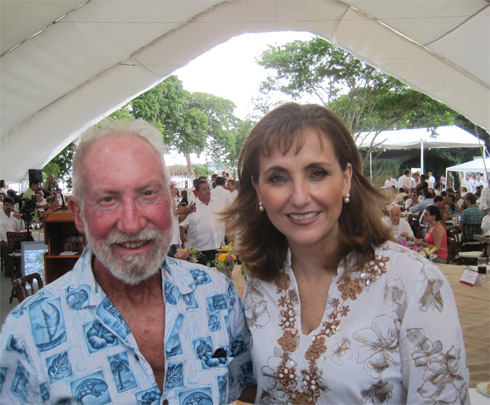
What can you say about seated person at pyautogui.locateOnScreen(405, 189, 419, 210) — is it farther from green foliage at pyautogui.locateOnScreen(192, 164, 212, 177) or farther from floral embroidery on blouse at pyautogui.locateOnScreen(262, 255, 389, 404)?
green foliage at pyautogui.locateOnScreen(192, 164, 212, 177)

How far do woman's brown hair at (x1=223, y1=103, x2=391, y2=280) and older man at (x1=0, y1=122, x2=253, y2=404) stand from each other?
11.4 inches

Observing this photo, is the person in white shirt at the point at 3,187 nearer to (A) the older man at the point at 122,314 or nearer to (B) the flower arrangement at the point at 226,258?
(B) the flower arrangement at the point at 226,258

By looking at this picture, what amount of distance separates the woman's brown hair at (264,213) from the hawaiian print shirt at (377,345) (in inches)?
4.3

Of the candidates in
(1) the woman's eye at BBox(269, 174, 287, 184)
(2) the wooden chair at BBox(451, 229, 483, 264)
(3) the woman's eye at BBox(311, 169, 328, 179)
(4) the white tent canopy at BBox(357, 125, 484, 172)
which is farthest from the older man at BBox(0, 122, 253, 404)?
(4) the white tent canopy at BBox(357, 125, 484, 172)

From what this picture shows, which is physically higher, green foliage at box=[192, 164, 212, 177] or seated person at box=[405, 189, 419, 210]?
green foliage at box=[192, 164, 212, 177]

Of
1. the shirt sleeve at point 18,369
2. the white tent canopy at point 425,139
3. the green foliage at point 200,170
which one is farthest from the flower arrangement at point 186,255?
the green foliage at point 200,170

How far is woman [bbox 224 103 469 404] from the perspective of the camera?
1.33 metres

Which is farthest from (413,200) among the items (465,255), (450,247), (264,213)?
(264,213)

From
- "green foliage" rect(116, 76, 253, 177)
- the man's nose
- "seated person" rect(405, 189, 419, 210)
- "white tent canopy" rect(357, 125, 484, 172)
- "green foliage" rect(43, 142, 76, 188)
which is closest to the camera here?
the man's nose

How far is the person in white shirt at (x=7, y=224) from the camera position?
9070 millimetres

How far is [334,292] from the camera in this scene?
59.1 inches

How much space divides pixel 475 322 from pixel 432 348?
2.82 m

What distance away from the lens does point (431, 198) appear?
9.79 metres

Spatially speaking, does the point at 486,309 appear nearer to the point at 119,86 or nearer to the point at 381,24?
the point at 381,24
